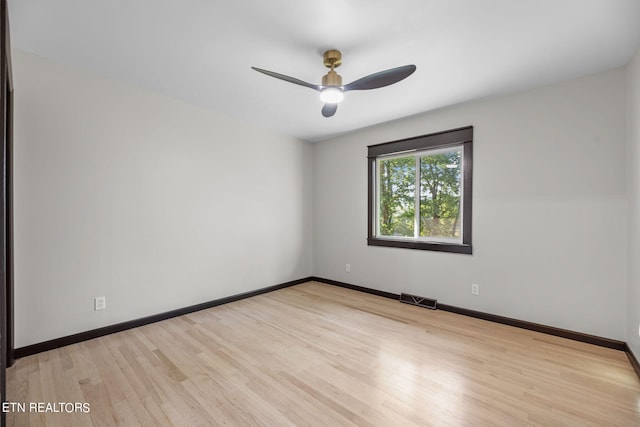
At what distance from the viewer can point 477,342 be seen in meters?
2.54

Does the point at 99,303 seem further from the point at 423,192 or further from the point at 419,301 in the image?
the point at 423,192

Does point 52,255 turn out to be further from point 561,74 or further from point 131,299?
point 561,74

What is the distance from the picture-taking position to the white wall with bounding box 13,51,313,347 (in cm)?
230

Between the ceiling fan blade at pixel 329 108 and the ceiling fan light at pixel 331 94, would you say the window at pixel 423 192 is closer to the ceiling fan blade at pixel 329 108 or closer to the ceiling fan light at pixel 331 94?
the ceiling fan blade at pixel 329 108

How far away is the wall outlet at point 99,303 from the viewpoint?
261 centimetres

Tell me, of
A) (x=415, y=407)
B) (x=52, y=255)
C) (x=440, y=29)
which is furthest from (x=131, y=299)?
(x=440, y=29)

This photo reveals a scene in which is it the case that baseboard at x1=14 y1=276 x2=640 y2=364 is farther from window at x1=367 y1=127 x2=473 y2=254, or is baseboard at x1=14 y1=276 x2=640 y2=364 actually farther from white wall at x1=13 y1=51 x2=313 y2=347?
window at x1=367 y1=127 x2=473 y2=254

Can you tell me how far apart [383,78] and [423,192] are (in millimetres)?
2066

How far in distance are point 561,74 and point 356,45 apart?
195 centimetres

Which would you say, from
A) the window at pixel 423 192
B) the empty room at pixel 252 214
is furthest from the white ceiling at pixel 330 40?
the window at pixel 423 192

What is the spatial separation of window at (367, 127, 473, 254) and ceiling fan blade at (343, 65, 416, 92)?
166cm

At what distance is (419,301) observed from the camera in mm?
3562

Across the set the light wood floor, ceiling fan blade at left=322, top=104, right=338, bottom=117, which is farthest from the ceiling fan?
the light wood floor

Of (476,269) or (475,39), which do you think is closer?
(475,39)
